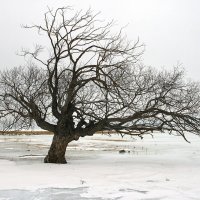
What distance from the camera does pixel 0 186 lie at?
11.0m

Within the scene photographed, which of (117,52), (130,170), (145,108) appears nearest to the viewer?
(130,170)

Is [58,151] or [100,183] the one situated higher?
[58,151]

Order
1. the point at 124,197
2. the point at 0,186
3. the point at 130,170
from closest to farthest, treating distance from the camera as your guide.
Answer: the point at 124,197 < the point at 0,186 < the point at 130,170

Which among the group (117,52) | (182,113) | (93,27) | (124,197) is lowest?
(124,197)

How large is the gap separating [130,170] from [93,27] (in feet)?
21.9

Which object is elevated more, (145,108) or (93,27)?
(93,27)

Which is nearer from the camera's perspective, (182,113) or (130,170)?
(130,170)

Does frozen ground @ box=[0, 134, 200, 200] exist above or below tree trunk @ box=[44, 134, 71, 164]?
below

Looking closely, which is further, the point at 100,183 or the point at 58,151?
the point at 58,151

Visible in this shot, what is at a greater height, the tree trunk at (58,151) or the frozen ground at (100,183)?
the tree trunk at (58,151)

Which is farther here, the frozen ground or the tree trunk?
the tree trunk

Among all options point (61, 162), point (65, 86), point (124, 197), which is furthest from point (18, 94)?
point (124, 197)

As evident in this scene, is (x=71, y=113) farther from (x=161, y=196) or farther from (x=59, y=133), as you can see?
(x=161, y=196)

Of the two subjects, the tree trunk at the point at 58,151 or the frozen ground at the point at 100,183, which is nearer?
the frozen ground at the point at 100,183
